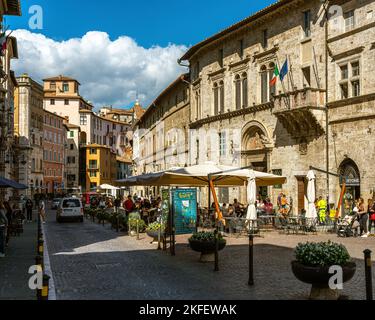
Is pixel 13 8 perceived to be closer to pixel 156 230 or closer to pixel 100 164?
pixel 156 230

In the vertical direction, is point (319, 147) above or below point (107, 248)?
above

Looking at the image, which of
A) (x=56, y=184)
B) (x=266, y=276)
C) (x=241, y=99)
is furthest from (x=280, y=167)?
(x=56, y=184)

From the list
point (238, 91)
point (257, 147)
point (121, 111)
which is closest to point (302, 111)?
point (257, 147)

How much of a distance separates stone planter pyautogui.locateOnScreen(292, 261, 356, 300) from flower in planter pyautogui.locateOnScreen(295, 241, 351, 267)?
0.08 metres

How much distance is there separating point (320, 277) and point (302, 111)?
2017cm

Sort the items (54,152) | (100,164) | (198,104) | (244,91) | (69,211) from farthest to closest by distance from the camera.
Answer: (100,164) < (54,152) < (198,104) < (244,91) < (69,211)

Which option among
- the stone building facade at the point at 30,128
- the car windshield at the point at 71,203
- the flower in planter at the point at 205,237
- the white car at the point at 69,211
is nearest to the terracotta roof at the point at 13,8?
the car windshield at the point at 71,203

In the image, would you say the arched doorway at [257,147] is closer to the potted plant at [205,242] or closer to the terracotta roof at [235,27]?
the terracotta roof at [235,27]

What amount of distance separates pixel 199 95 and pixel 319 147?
1661 centimetres

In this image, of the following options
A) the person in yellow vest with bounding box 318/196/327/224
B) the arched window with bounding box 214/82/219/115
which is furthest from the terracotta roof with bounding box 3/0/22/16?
the person in yellow vest with bounding box 318/196/327/224

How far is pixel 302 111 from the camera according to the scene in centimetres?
2783

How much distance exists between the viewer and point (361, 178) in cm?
2503

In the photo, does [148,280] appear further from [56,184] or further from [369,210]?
[56,184]

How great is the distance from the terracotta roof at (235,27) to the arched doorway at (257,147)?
668 cm
